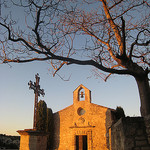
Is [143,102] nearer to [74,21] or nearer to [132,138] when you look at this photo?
[132,138]

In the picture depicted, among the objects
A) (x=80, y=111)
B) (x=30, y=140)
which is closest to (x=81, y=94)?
(x=80, y=111)

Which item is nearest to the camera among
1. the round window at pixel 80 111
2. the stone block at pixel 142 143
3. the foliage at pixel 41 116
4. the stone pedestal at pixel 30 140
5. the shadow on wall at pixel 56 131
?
the stone block at pixel 142 143

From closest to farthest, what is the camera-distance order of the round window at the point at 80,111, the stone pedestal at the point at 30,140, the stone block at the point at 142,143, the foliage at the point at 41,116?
the stone block at the point at 142,143, the stone pedestal at the point at 30,140, the foliage at the point at 41,116, the round window at the point at 80,111

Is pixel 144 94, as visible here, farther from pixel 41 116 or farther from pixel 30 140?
pixel 41 116

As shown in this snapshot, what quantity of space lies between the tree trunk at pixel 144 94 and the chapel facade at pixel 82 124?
11.8 m

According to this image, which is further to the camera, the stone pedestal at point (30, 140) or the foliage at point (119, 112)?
the foliage at point (119, 112)

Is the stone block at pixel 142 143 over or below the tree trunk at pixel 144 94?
below

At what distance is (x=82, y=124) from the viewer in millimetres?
16688

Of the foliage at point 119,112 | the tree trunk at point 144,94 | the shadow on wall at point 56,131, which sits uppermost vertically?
the tree trunk at point 144,94

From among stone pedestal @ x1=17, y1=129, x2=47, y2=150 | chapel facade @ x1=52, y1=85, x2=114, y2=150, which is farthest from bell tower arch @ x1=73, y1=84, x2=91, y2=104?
stone pedestal @ x1=17, y1=129, x2=47, y2=150

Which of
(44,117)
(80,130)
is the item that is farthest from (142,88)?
(44,117)

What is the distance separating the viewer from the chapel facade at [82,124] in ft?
51.1

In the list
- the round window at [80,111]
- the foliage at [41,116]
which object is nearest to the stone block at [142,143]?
the round window at [80,111]

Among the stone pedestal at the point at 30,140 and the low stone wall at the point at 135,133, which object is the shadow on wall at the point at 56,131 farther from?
the low stone wall at the point at 135,133
